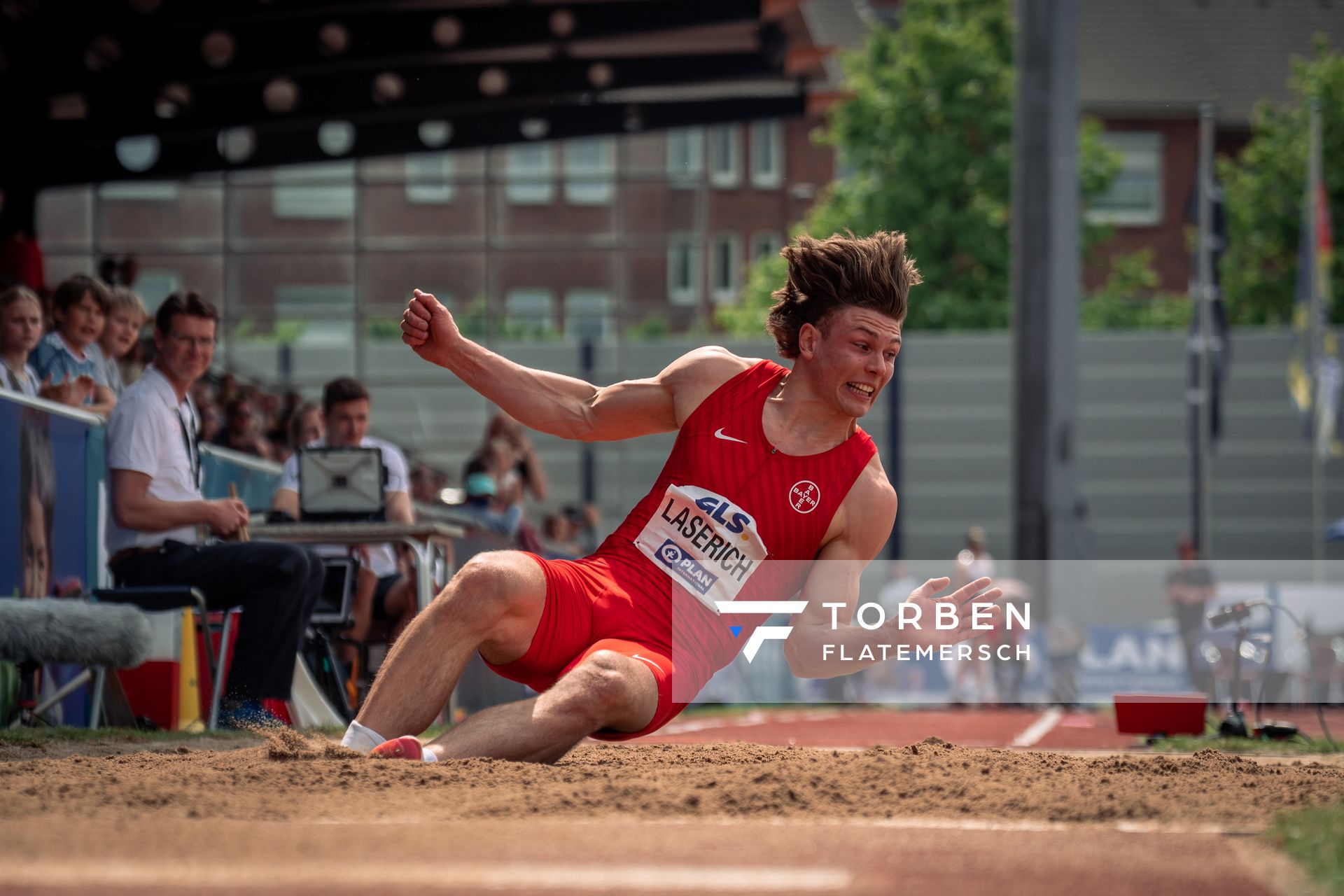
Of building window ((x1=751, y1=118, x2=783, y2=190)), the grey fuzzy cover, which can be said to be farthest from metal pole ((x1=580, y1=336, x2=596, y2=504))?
building window ((x1=751, y1=118, x2=783, y2=190))

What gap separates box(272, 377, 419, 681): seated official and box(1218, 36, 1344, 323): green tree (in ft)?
111

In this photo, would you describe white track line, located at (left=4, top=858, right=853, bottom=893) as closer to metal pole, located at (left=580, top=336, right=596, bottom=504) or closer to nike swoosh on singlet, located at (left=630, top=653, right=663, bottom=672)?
nike swoosh on singlet, located at (left=630, top=653, right=663, bottom=672)

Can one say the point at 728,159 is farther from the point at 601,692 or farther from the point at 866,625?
the point at 601,692

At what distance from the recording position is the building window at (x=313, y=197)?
23.5 meters

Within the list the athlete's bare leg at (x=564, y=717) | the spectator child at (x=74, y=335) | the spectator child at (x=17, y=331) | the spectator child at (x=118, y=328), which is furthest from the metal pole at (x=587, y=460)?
the athlete's bare leg at (x=564, y=717)

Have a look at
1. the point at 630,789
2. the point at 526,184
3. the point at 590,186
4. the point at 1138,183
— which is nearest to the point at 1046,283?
the point at 526,184

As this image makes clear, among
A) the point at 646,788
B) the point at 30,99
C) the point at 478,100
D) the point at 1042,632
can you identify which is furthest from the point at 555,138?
the point at 646,788

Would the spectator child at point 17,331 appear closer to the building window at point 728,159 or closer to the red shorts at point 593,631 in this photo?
the red shorts at point 593,631

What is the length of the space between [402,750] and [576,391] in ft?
4.33

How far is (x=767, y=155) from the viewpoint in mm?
47844

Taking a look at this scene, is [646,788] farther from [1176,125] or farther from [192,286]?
[1176,125]

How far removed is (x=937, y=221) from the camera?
38.2m

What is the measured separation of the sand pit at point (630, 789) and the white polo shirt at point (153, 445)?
2.34 m

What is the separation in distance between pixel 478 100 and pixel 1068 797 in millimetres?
12263
